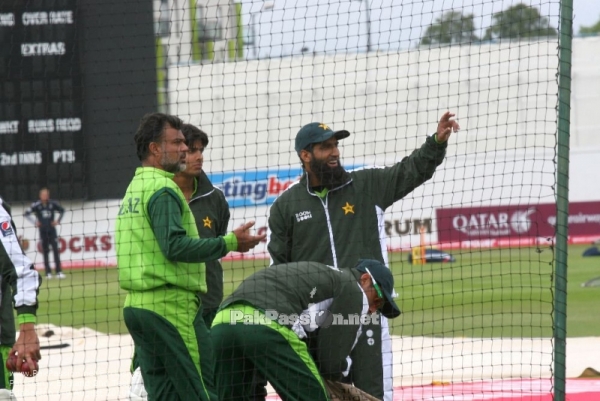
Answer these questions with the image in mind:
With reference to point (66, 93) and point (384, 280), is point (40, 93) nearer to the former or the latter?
point (66, 93)

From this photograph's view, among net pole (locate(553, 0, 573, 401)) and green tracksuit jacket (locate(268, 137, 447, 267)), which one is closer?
net pole (locate(553, 0, 573, 401))

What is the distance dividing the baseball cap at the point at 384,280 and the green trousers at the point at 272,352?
0.46 m

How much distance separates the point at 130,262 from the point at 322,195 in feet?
4.98

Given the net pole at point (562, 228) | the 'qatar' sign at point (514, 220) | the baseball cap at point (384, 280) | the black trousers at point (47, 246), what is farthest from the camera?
the 'qatar' sign at point (514, 220)

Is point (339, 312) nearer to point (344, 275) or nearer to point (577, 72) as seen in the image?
point (344, 275)

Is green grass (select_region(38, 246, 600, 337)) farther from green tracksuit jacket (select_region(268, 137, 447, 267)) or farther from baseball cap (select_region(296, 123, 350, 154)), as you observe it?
baseball cap (select_region(296, 123, 350, 154))

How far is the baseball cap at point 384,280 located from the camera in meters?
5.04

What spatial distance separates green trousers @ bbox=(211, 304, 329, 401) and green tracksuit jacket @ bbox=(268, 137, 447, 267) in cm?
109

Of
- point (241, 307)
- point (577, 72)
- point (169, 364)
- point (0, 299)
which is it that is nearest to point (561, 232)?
point (241, 307)

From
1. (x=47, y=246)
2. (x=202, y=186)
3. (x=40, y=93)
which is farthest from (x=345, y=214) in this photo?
(x=47, y=246)

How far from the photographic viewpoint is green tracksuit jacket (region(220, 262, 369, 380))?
5000 mm

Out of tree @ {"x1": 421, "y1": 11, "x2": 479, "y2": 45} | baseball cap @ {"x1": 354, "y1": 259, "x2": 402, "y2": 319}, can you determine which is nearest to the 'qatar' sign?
tree @ {"x1": 421, "y1": 11, "x2": 479, "y2": 45}

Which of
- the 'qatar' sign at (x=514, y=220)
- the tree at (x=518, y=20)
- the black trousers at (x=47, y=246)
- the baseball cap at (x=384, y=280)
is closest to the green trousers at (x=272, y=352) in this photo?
the baseball cap at (x=384, y=280)

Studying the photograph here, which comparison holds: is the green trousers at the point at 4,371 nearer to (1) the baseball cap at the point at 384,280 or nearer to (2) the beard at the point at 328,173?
(1) the baseball cap at the point at 384,280
